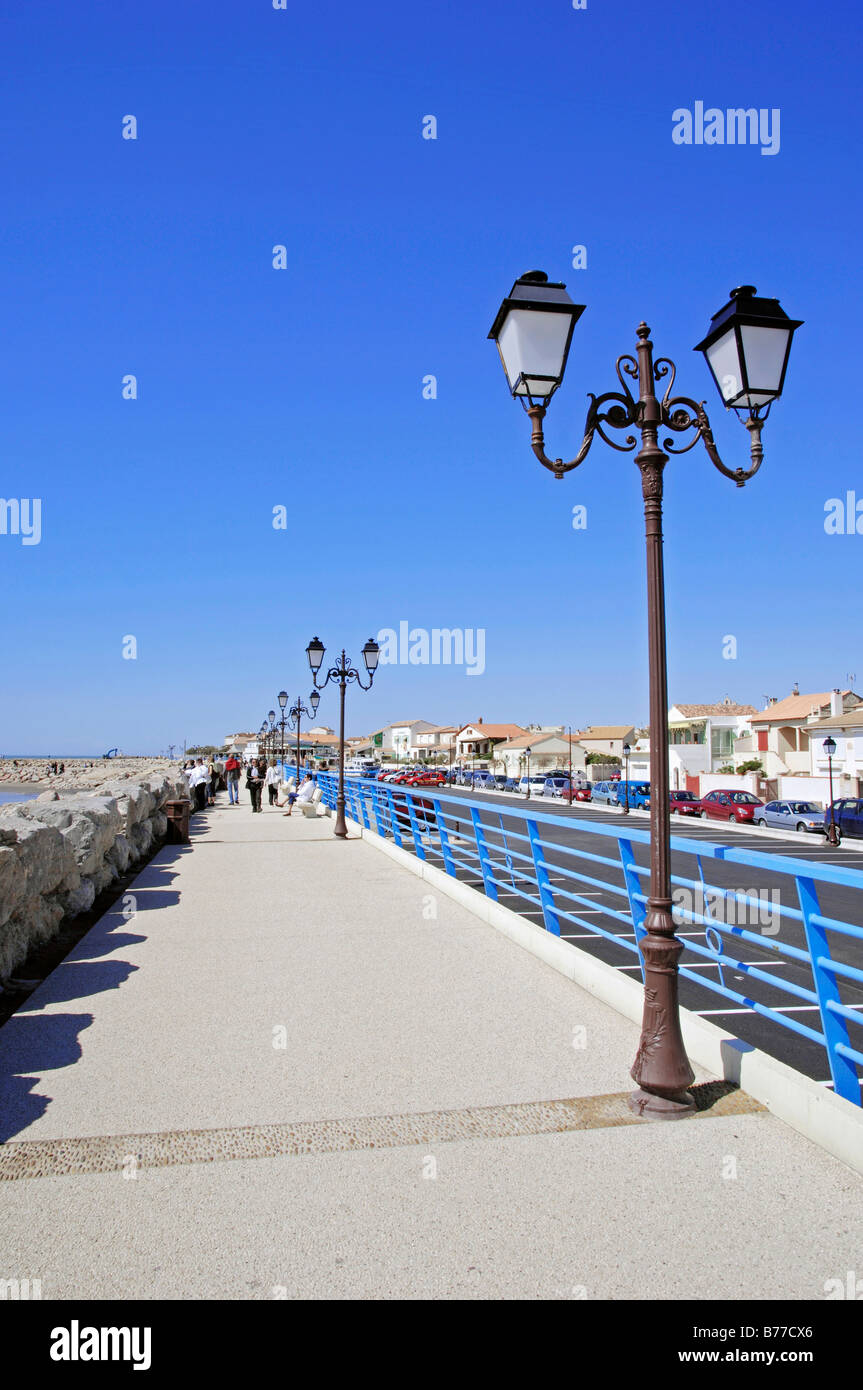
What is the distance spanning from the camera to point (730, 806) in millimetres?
38125

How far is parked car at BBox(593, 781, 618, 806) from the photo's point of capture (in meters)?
46.9

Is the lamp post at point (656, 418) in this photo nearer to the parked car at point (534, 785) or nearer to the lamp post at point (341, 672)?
the lamp post at point (341, 672)

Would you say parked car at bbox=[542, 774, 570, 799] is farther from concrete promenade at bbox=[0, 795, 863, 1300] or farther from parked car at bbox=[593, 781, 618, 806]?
concrete promenade at bbox=[0, 795, 863, 1300]

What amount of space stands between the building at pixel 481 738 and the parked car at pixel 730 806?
73056 mm

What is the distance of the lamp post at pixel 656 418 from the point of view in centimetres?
384

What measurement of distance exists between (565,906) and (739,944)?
10.2ft

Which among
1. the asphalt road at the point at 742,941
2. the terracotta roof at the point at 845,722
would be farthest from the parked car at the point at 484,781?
the asphalt road at the point at 742,941

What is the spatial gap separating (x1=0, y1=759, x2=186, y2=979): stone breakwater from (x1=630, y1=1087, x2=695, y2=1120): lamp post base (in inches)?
158

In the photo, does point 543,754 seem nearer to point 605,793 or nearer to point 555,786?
point 555,786

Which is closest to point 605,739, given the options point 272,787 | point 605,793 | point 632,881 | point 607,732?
point 607,732

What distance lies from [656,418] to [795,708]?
6038 centimetres
